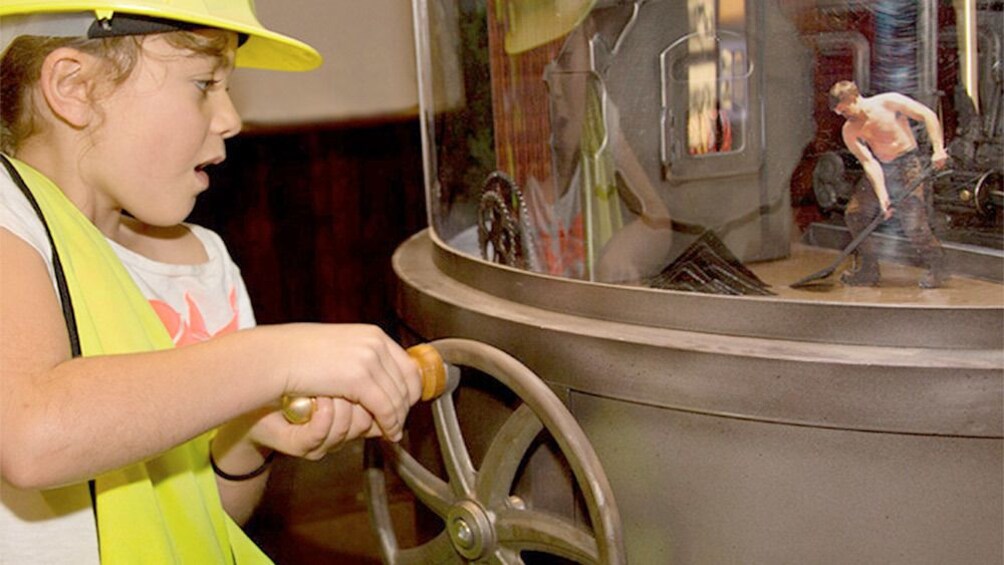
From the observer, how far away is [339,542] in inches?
80.4

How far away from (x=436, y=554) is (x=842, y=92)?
0.57 metres

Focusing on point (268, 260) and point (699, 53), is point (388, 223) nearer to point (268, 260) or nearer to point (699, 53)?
point (268, 260)

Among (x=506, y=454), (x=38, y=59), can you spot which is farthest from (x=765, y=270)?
(x=38, y=59)

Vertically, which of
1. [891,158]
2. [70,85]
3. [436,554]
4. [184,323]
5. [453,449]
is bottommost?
[436,554]

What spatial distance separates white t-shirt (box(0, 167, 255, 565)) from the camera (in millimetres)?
957

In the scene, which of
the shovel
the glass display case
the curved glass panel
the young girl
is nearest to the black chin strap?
the young girl

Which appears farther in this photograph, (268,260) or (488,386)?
Answer: (268,260)

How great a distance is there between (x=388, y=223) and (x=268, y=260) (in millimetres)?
225

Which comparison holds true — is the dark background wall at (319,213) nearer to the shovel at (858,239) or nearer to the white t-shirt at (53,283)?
the white t-shirt at (53,283)

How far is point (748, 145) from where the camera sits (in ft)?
3.48

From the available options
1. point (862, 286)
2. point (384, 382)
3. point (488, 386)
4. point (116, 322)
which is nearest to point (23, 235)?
point (116, 322)

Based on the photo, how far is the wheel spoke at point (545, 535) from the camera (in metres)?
0.98

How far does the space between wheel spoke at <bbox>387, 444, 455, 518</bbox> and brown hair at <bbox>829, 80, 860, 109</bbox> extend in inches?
19.3

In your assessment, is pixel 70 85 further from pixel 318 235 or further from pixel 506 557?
pixel 318 235
